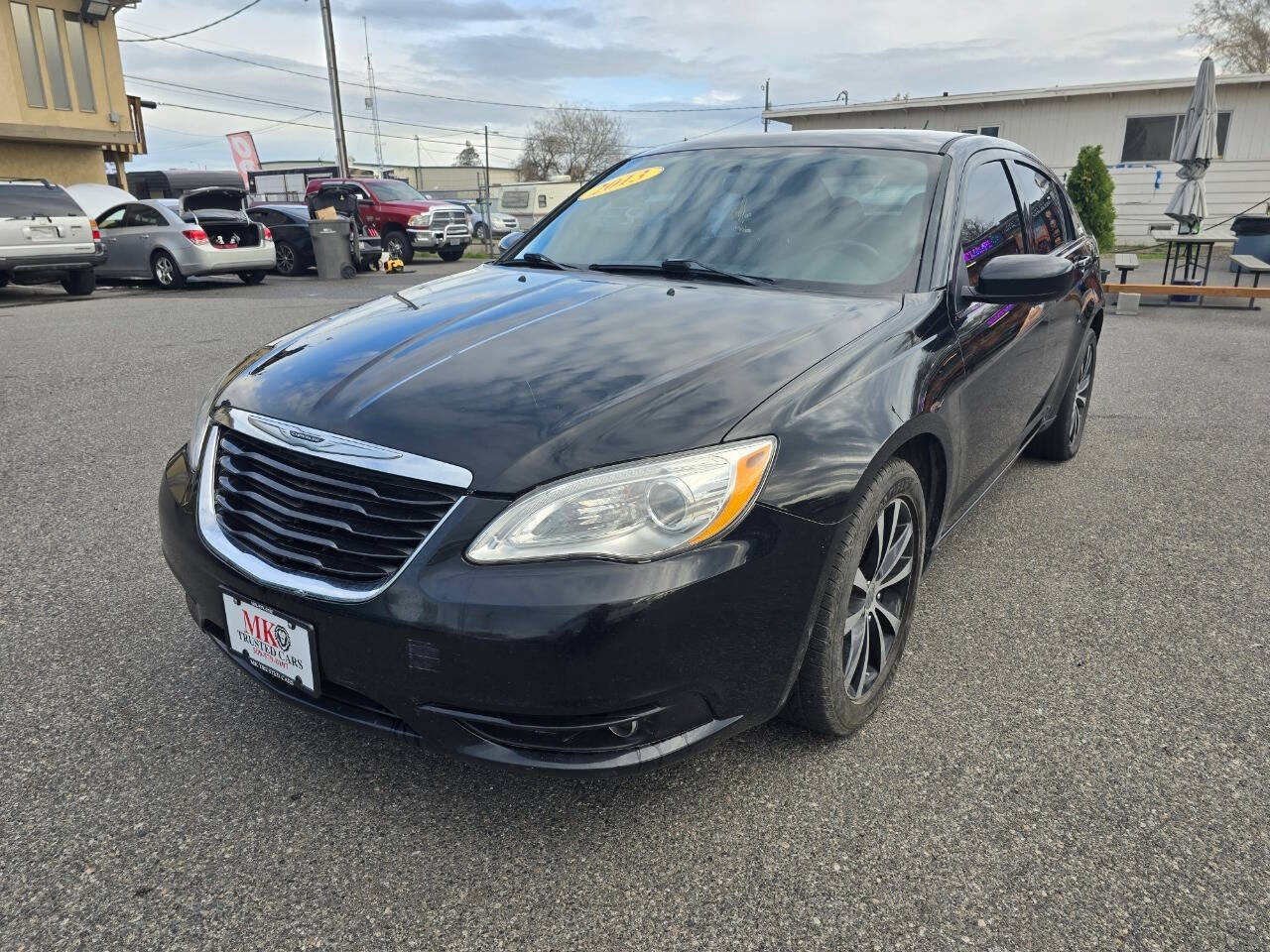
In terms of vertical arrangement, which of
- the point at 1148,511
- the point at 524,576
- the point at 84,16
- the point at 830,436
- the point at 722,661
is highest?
the point at 84,16

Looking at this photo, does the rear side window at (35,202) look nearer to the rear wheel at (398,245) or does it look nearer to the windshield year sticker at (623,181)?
the rear wheel at (398,245)

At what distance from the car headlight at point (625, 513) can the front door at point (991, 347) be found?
47.8 inches

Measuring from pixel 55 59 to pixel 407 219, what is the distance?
439 inches

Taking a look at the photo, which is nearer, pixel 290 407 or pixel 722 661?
pixel 722 661

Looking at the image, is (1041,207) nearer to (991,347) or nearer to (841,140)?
(841,140)

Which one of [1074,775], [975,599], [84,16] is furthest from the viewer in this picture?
[84,16]

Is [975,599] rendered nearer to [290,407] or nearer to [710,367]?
[710,367]

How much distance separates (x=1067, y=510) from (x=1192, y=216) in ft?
33.4

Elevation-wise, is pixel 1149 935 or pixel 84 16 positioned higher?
pixel 84 16

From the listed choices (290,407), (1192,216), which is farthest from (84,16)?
(290,407)

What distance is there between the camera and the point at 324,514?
1.92 m

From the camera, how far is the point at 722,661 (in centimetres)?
185

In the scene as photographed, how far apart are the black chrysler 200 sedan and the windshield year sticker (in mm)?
739

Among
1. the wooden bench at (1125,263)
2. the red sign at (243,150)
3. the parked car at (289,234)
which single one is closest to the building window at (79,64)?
the red sign at (243,150)
